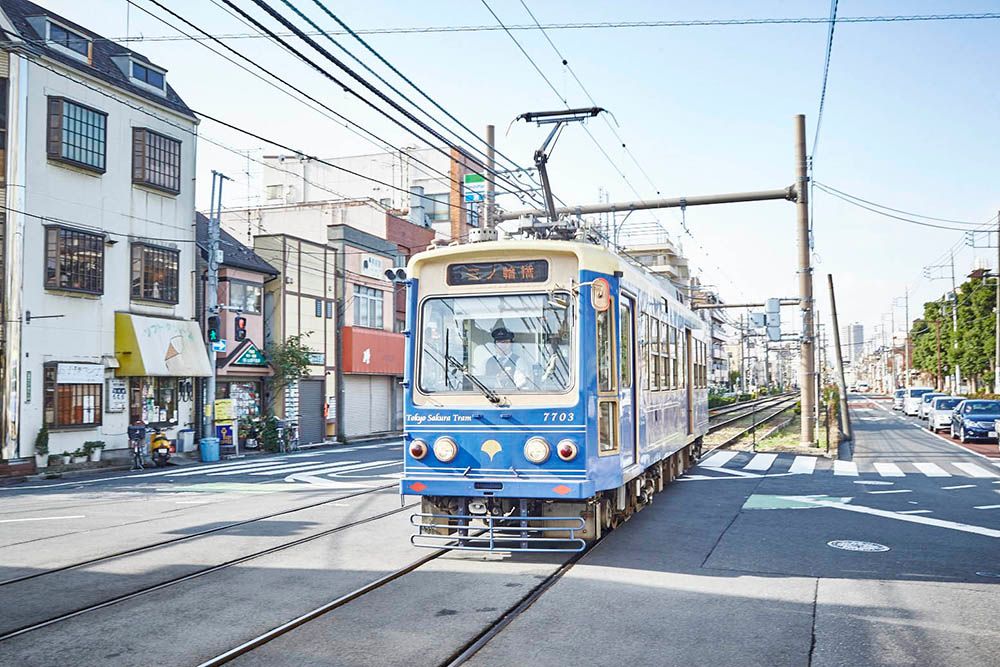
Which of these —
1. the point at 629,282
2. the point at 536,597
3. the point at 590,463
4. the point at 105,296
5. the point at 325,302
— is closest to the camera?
the point at 536,597

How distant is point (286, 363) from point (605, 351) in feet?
79.7

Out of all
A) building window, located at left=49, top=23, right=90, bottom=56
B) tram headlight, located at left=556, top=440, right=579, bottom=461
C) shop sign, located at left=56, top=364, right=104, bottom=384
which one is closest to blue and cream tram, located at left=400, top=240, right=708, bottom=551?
tram headlight, located at left=556, top=440, right=579, bottom=461

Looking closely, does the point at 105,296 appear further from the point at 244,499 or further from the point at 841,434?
the point at 841,434

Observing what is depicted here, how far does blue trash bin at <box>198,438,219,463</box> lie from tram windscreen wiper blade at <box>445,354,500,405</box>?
1933 cm

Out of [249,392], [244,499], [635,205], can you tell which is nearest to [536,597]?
[244,499]

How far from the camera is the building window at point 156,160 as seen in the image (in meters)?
26.8

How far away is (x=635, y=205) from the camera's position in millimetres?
21656

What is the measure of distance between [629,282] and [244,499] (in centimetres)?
863

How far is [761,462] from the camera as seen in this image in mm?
22484

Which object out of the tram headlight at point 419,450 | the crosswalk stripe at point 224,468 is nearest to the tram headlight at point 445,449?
the tram headlight at point 419,450

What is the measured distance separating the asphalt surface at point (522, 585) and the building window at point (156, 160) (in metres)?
14.0

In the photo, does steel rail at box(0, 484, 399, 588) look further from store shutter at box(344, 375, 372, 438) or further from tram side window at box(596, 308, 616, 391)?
store shutter at box(344, 375, 372, 438)

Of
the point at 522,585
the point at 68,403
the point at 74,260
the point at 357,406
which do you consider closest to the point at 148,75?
the point at 74,260

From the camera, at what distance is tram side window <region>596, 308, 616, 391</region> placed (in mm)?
9641
